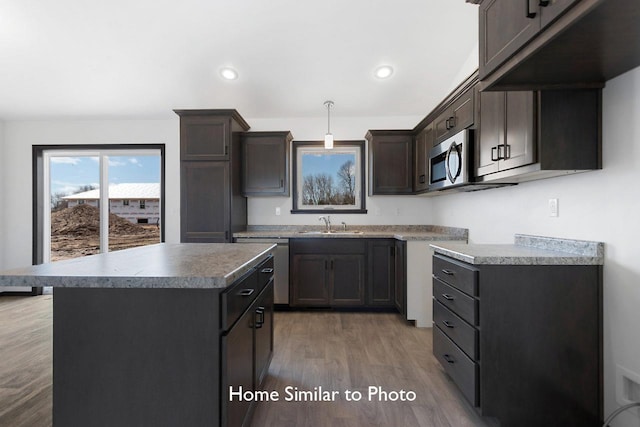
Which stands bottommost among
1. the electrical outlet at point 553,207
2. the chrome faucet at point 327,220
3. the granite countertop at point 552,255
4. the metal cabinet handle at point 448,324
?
the metal cabinet handle at point 448,324

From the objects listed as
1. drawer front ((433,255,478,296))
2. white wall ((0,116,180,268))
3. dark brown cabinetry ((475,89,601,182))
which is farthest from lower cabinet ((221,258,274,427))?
white wall ((0,116,180,268))

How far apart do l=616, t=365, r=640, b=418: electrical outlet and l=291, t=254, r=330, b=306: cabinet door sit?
8.08 feet

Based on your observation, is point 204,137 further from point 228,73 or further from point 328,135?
point 328,135

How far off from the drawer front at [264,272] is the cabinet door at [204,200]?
166cm

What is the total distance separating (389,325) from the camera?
3.25m

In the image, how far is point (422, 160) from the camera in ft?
11.7

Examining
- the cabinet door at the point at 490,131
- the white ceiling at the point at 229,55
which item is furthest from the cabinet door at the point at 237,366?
the white ceiling at the point at 229,55

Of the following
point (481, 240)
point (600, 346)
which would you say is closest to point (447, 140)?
point (481, 240)

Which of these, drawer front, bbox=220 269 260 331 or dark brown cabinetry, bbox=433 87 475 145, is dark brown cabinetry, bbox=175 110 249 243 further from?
dark brown cabinetry, bbox=433 87 475 145

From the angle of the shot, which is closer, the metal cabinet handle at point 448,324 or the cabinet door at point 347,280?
the metal cabinet handle at point 448,324

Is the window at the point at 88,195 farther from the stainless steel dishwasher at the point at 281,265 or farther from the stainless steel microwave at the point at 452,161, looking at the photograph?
the stainless steel microwave at the point at 452,161

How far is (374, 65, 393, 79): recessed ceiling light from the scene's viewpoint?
3385mm

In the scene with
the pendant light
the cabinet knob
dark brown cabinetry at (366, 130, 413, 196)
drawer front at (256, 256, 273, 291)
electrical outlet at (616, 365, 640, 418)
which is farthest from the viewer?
dark brown cabinetry at (366, 130, 413, 196)

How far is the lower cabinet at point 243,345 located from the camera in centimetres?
119
